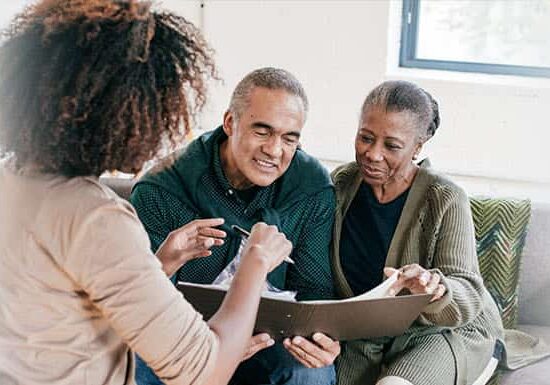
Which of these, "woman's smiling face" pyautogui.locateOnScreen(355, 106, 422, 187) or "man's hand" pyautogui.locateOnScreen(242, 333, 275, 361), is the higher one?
"woman's smiling face" pyautogui.locateOnScreen(355, 106, 422, 187)

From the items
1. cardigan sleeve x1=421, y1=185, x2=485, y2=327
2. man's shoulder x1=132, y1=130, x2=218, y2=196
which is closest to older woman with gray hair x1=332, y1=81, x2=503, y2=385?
cardigan sleeve x1=421, y1=185, x2=485, y2=327

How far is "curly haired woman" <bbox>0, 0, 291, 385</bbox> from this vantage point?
1.19m

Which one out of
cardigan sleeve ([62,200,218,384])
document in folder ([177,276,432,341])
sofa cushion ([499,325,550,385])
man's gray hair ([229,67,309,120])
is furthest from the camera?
sofa cushion ([499,325,550,385])

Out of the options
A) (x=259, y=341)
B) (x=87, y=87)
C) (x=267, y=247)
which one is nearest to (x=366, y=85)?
(x=259, y=341)

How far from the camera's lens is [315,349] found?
70.6 inches

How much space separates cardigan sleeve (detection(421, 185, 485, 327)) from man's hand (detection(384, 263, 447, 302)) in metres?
0.07

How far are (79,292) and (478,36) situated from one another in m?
2.34

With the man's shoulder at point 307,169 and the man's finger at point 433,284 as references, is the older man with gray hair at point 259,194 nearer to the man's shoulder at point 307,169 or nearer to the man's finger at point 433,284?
the man's shoulder at point 307,169

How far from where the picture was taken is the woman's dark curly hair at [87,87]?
1.20 meters

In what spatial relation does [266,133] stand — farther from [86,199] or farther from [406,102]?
[86,199]

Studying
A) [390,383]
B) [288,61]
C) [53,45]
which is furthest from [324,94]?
[53,45]

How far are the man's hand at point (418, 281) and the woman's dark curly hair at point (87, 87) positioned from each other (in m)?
0.72

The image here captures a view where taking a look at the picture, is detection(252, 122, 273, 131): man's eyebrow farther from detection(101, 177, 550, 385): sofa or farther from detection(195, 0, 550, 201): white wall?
detection(195, 0, 550, 201): white wall

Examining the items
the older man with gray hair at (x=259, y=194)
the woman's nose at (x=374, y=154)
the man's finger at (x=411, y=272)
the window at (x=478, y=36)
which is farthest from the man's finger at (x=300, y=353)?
the window at (x=478, y=36)
